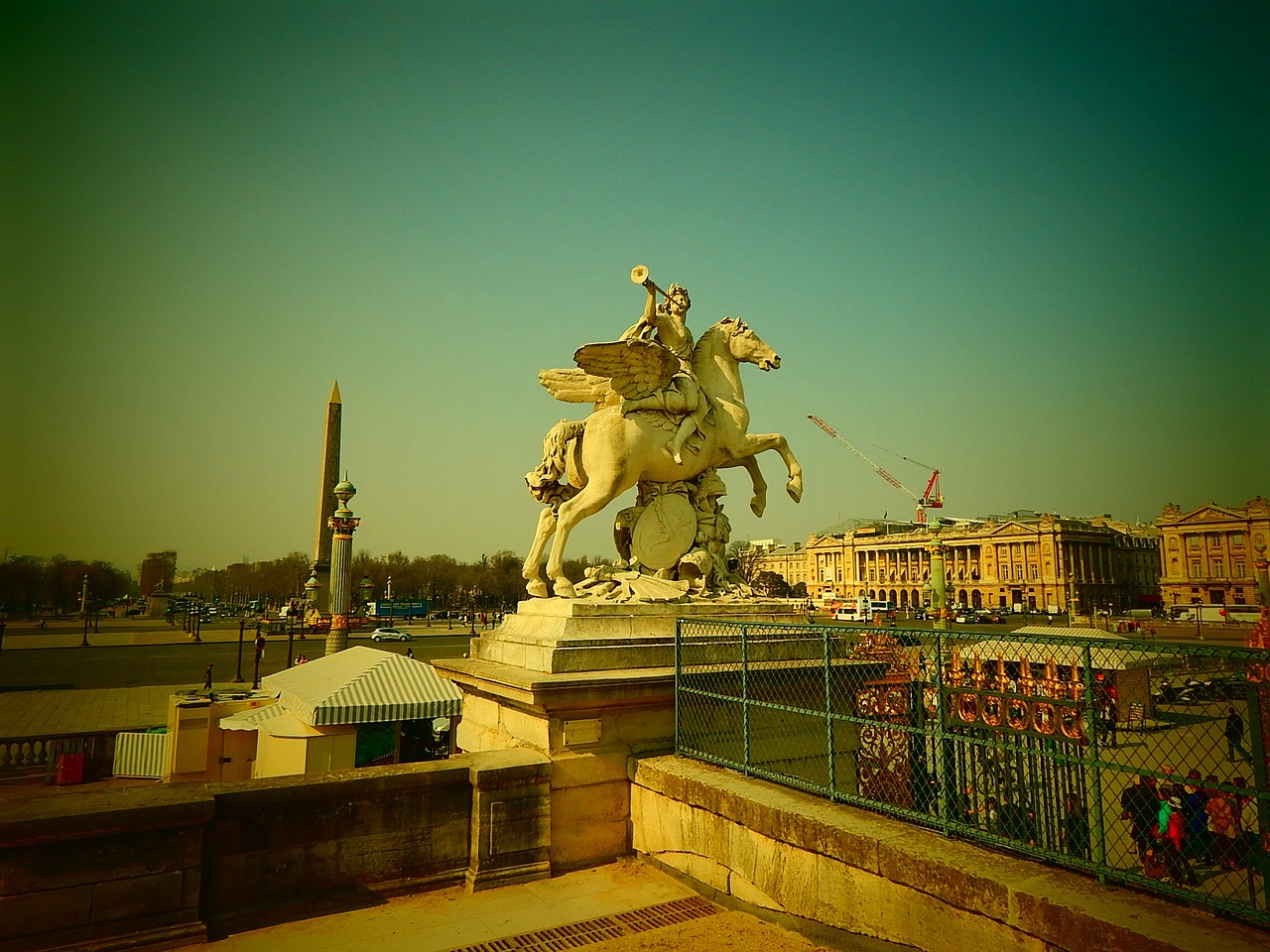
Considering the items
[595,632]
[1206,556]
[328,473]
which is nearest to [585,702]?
[595,632]

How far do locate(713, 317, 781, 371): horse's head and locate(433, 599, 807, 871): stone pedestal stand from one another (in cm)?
272

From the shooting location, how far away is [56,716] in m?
18.3

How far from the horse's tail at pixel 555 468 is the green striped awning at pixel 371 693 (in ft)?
8.43

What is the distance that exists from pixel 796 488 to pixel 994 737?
9.92 ft

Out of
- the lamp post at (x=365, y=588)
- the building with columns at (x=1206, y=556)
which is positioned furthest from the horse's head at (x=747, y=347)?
the building with columns at (x=1206, y=556)

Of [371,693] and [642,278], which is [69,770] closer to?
[371,693]

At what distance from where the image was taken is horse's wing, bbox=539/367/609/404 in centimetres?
750

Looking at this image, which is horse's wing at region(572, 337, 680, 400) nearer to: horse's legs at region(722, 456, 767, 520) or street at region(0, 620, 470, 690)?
horse's legs at region(722, 456, 767, 520)

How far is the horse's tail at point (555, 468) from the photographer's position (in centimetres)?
710

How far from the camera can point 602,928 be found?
4512 mm

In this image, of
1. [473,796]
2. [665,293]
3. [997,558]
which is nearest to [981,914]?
[473,796]

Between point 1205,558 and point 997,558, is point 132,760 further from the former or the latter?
point 997,558

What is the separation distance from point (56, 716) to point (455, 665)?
17.4 metres

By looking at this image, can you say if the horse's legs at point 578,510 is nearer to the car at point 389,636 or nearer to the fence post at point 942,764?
the fence post at point 942,764
